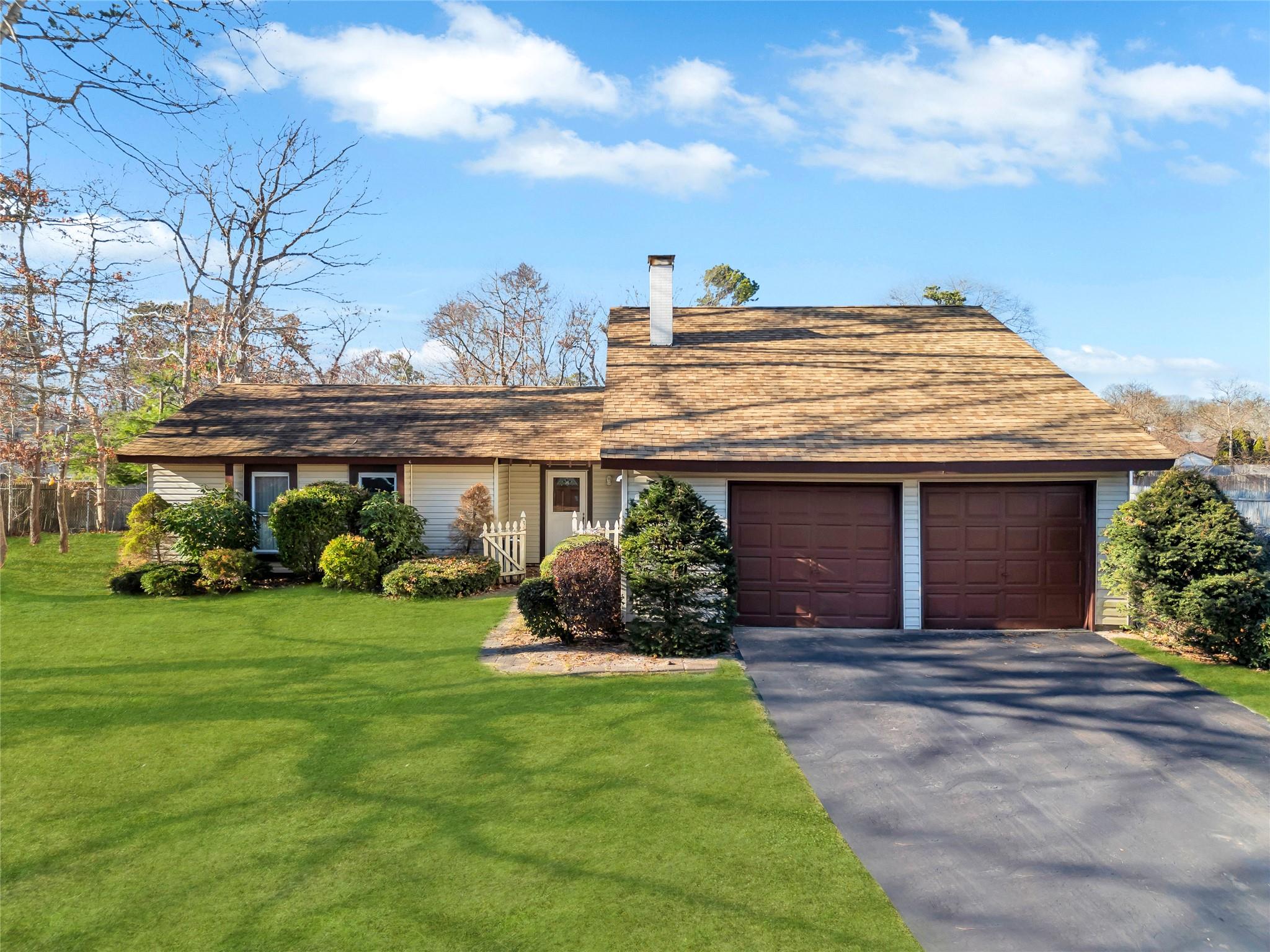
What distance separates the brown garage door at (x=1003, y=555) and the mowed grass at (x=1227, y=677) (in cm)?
140

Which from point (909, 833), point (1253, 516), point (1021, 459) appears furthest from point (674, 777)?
point (1253, 516)

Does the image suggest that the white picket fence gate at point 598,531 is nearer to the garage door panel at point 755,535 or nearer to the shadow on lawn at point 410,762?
the garage door panel at point 755,535

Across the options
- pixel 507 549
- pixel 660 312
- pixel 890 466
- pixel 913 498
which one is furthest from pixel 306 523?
pixel 913 498

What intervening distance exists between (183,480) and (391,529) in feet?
20.5

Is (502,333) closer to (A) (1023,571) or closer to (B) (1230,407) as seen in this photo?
(A) (1023,571)

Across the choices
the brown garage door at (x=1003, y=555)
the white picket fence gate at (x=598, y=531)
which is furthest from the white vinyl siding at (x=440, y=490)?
the brown garage door at (x=1003, y=555)

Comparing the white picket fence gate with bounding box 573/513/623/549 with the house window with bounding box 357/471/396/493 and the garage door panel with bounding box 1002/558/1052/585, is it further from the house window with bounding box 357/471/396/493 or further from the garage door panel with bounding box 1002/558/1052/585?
the garage door panel with bounding box 1002/558/1052/585

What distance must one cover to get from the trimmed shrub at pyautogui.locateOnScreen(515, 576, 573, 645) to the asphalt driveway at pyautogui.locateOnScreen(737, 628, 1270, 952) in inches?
101

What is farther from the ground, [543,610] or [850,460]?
[850,460]

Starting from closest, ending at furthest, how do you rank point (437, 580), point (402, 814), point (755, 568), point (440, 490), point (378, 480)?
1. point (402, 814)
2. point (755, 568)
3. point (437, 580)
4. point (440, 490)
5. point (378, 480)

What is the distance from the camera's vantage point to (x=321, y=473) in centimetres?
1599

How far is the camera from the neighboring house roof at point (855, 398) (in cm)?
1032

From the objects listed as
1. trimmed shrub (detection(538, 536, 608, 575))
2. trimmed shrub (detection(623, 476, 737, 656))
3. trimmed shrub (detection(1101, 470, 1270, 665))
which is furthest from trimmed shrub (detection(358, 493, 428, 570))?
trimmed shrub (detection(1101, 470, 1270, 665))

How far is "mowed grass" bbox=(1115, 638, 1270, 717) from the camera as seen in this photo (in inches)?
301
